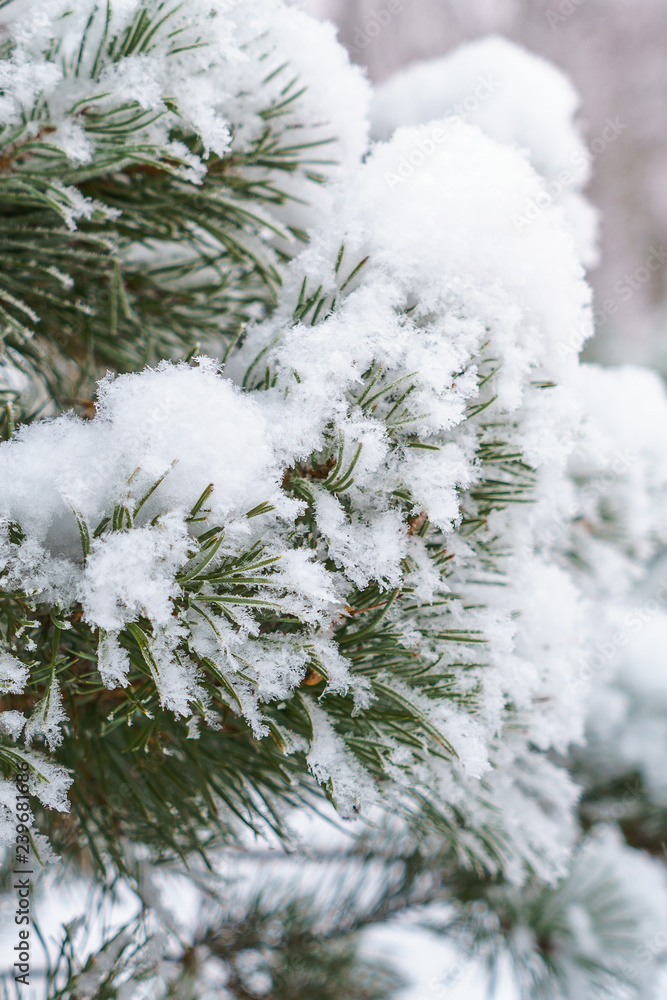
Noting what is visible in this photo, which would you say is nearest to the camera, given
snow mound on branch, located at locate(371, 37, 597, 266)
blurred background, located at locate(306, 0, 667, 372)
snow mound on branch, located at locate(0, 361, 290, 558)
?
snow mound on branch, located at locate(0, 361, 290, 558)

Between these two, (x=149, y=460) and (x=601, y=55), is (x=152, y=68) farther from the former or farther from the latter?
(x=601, y=55)

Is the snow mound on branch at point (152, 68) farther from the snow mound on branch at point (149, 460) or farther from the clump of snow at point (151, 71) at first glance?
the snow mound on branch at point (149, 460)

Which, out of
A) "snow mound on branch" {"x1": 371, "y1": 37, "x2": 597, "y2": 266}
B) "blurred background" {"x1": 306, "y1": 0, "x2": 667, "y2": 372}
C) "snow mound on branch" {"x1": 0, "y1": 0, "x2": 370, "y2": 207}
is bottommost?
"snow mound on branch" {"x1": 0, "y1": 0, "x2": 370, "y2": 207}

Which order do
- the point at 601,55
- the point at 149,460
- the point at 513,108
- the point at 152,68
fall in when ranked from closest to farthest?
the point at 149,460, the point at 152,68, the point at 513,108, the point at 601,55

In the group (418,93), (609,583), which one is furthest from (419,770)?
(418,93)

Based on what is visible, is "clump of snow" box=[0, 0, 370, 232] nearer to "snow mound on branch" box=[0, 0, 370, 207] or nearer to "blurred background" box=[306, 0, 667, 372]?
"snow mound on branch" box=[0, 0, 370, 207]

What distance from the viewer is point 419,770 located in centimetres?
40

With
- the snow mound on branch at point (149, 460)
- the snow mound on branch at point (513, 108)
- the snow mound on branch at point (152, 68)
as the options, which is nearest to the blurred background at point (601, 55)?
the snow mound on branch at point (513, 108)

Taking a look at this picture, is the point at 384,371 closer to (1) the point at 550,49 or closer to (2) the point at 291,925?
(2) the point at 291,925

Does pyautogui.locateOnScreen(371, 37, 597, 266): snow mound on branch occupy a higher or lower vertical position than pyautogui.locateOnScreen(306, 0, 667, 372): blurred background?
lower

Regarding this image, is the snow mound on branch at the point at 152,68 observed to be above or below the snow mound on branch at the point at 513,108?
below

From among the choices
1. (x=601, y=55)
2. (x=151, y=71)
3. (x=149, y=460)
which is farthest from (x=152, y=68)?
(x=601, y=55)

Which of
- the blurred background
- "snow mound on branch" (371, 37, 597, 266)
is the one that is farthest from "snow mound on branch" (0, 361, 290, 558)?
the blurred background

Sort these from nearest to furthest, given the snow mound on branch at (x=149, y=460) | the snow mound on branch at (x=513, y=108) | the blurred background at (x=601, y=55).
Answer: the snow mound on branch at (x=149, y=460), the snow mound on branch at (x=513, y=108), the blurred background at (x=601, y=55)
